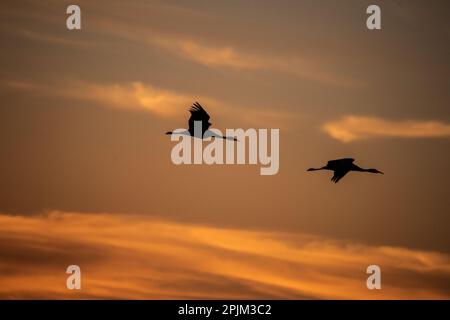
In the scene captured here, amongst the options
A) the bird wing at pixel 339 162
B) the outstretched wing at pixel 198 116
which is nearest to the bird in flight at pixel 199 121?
the outstretched wing at pixel 198 116

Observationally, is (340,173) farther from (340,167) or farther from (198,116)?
(198,116)

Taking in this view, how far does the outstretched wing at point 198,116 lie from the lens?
58.2 m

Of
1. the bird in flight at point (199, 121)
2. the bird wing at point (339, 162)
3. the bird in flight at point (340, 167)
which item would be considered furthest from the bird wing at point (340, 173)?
the bird in flight at point (199, 121)

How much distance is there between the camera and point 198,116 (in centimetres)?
5841

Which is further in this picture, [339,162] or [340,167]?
[339,162]

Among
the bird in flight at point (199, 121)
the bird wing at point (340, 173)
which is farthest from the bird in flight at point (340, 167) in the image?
the bird in flight at point (199, 121)

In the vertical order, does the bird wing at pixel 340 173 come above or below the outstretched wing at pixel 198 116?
below

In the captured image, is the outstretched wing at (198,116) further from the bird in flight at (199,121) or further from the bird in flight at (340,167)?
the bird in flight at (340,167)

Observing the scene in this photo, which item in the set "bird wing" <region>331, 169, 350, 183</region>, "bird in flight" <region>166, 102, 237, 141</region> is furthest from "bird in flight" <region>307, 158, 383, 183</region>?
"bird in flight" <region>166, 102, 237, 141</region>

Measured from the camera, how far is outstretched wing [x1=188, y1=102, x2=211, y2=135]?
58.2 meters

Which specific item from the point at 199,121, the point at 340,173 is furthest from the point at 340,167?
the point at 199,121

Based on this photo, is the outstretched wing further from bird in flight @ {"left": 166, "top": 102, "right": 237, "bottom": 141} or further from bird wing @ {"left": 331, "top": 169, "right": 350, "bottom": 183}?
bird wing @ {"left": 331, "top": 169, "right": 350, "bottom": 183}

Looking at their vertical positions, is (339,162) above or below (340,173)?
above
